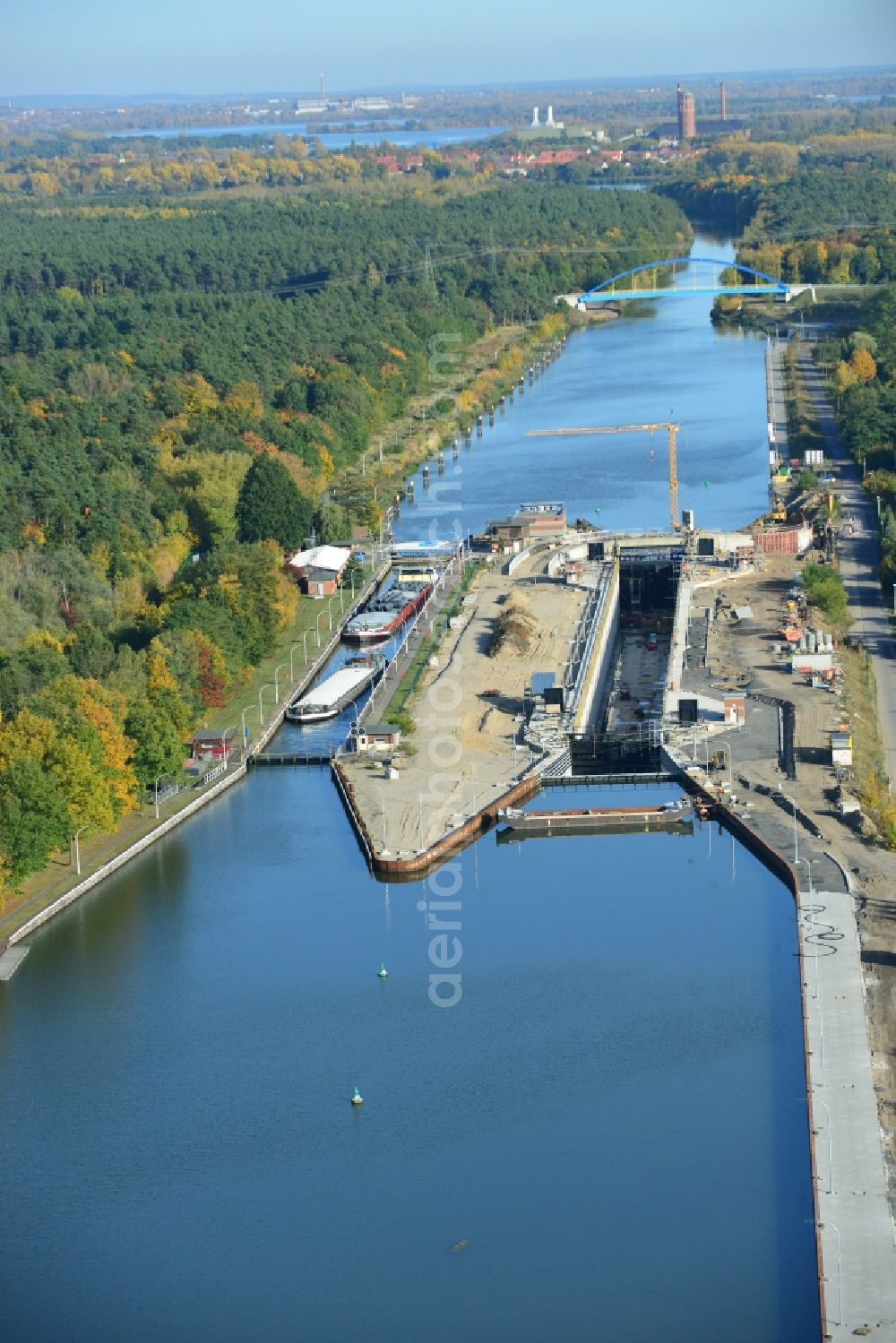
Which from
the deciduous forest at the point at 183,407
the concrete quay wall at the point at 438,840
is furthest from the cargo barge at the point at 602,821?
the deciduous forest at the point at 183,407

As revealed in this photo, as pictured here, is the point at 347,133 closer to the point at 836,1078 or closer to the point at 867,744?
the point at 867,744

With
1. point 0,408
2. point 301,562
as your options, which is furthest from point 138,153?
point 301,562

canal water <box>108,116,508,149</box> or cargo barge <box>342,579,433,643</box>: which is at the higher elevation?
cargo barge <box>342,579,433,643</box>

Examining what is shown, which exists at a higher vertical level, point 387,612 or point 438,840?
point 438,840

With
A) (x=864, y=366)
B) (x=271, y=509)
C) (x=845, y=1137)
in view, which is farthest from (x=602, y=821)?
(x=864, y=366)

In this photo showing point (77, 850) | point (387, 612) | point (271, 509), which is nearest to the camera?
point (77, 850)

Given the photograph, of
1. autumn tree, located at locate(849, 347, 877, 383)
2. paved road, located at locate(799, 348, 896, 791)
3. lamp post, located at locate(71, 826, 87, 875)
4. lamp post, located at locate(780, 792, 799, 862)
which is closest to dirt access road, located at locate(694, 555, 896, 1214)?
lamp post, located at locate(780, 792, 799, 862)

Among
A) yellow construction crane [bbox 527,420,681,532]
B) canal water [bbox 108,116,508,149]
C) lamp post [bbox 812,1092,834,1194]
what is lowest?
canal water [bbox 108,116,508,149]

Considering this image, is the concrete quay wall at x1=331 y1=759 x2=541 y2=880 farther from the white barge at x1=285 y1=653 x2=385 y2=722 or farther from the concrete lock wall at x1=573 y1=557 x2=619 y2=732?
the white barge at x1=285 y1=653 x2=385 y2=722
